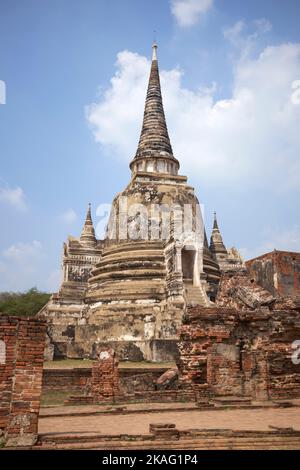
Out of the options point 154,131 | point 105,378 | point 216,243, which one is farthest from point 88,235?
point 105,378

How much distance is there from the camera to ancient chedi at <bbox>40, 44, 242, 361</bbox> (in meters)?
22.0

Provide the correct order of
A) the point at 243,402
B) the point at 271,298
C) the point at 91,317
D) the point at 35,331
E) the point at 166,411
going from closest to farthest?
the point at 35,331 → the point at 166,411 → the point at 243,402 → the point at 271,298 → the point at 91,317

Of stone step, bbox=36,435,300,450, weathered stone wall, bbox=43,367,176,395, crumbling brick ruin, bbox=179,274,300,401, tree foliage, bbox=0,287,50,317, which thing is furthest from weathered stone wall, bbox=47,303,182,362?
tree foliage, bbox=0,287,50,317

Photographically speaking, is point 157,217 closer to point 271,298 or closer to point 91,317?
point 91,317

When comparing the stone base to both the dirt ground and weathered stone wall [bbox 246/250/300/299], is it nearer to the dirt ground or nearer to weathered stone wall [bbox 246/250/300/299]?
the dirt ground

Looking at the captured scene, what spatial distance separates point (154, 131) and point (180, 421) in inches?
1089

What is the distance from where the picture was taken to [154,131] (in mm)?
33062

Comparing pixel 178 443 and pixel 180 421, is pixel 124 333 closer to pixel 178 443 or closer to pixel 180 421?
pixel 180 421

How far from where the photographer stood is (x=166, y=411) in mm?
9047

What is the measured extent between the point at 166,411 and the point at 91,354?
13.7 m

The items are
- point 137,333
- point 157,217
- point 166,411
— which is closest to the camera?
point 166,411

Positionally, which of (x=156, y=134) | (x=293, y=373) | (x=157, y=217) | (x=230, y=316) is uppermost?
(x=156, y=134)
